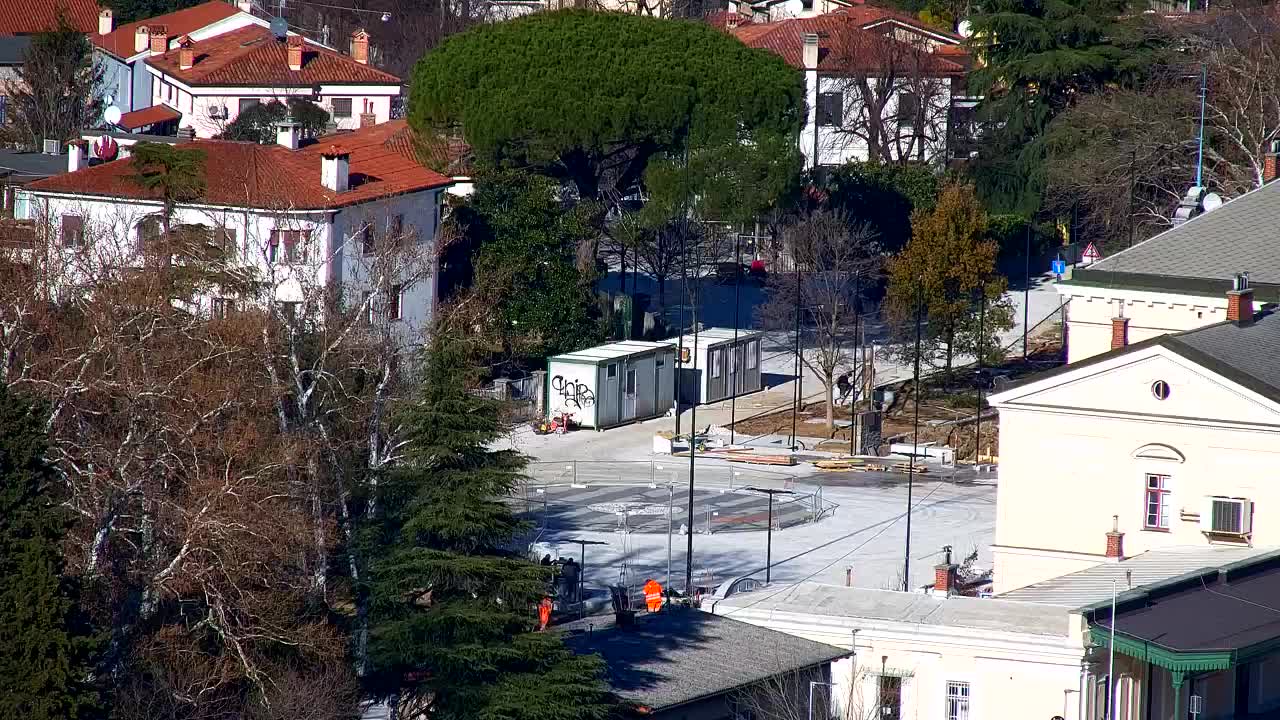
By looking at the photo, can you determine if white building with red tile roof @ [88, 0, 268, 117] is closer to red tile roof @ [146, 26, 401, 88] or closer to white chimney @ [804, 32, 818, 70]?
red tile roof @ [146, 26, 401, 88]

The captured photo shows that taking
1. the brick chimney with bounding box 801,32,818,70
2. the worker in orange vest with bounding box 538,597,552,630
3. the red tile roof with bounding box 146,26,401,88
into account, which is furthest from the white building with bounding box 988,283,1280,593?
the red tile roof with bounding box 146,26,401,88

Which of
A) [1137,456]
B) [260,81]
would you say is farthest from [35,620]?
[260,81]

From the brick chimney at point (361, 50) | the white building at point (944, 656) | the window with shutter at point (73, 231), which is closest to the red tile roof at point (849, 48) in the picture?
the brick chimney at point (361, 50)

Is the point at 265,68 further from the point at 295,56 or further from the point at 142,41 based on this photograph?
the point at 142,41

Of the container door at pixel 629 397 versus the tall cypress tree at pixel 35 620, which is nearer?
the tall cypress tree at pixel 35 620

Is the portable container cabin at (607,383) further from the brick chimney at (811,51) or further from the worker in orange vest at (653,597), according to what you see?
the brick chimney at (811,51)

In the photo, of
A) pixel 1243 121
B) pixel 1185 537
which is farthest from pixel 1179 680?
pixel 1243 121
